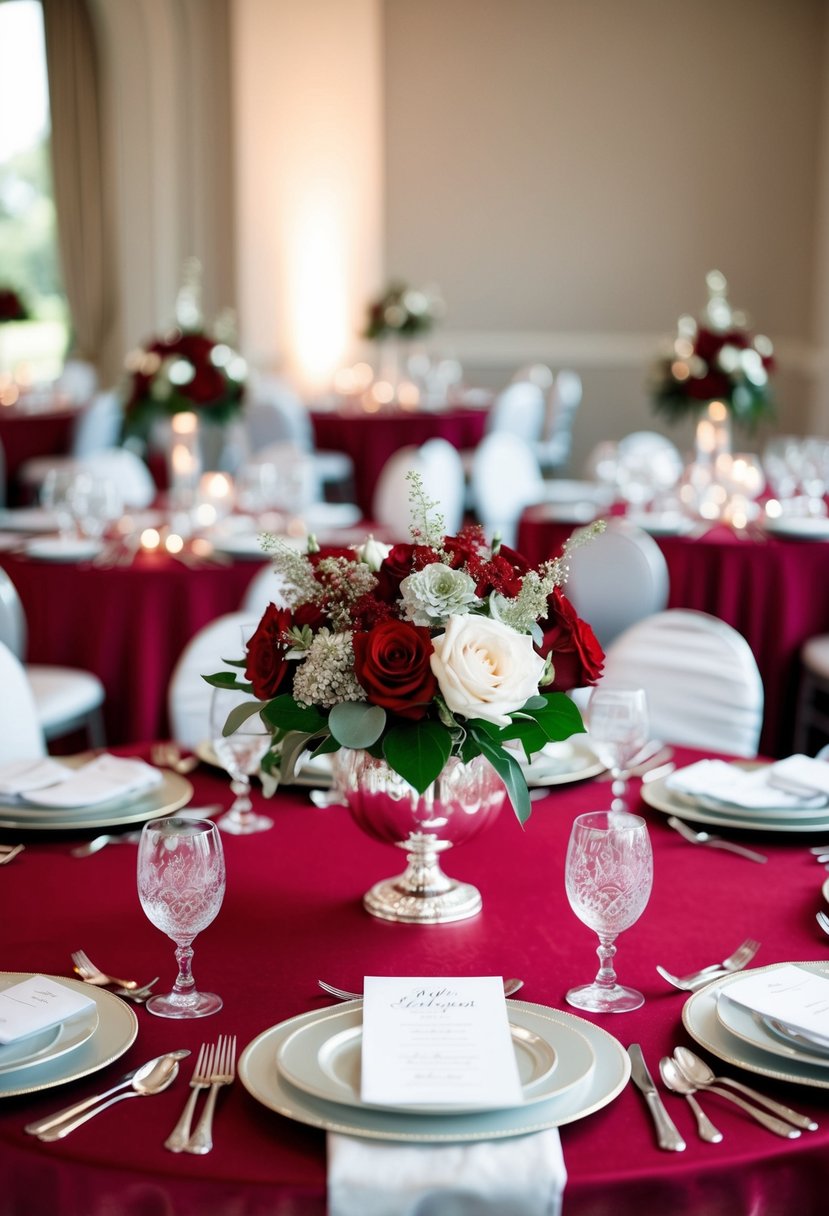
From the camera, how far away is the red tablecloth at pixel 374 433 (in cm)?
792

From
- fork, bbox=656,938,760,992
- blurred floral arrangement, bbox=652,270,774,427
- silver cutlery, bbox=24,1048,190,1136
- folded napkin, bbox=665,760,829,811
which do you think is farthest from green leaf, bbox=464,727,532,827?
blurred floral arrangement, bbox=652,270,774,427

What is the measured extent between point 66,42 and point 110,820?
10.4 m

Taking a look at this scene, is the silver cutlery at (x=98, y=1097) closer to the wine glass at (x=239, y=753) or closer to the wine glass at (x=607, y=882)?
the wine glass at (x=607, y=882)

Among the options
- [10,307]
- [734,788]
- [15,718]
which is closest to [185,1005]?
[734,788]

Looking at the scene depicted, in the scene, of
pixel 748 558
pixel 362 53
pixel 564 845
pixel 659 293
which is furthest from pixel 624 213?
pixel 564 845

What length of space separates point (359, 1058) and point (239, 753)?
0.76 m

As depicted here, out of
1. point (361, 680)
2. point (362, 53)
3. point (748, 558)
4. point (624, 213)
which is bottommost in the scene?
point (748, 558)

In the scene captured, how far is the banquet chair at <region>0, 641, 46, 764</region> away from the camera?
2691 mm

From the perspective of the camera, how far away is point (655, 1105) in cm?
129

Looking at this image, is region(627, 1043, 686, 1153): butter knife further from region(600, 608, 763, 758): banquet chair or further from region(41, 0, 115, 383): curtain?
region(41, 0, 115, 383): curtain

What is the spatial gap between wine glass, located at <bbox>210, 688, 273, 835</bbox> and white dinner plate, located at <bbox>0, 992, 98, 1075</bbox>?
63 cm

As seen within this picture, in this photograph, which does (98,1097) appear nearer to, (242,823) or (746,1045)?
(746,1045)

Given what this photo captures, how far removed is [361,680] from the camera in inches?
61.5

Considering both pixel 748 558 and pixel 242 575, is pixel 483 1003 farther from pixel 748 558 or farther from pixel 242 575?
pixel 748 558
